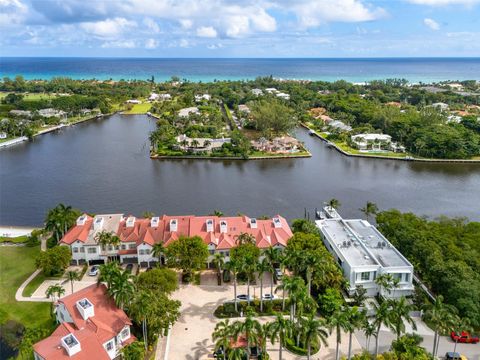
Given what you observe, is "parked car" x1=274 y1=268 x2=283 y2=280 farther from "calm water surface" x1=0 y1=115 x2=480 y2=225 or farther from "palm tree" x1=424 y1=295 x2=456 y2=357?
"calm water surface" x1=0 y1=115 x2=480 y2=225

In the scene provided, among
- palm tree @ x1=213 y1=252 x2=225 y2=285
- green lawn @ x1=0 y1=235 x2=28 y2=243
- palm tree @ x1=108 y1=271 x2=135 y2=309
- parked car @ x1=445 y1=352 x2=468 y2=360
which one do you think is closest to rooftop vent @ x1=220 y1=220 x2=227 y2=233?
palm tree @ x1=213 y1=252 x2=225 y2=285

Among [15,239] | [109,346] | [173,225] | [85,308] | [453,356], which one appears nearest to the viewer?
[109,346]

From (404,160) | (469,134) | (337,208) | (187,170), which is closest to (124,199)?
(187,170)

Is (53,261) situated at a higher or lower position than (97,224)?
lower

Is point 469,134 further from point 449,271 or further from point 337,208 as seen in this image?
point 449,271

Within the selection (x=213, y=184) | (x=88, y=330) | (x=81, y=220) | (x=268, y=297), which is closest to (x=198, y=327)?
(x=268, y=297)

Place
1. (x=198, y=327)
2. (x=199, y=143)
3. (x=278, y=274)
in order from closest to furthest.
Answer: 1. (x=198, y=327)
2. (x=278, y=274)
3. (x=199, y=143)

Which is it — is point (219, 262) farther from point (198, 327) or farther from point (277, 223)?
point (277, 223)

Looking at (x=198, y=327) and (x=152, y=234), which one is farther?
(x=152, y=234)
